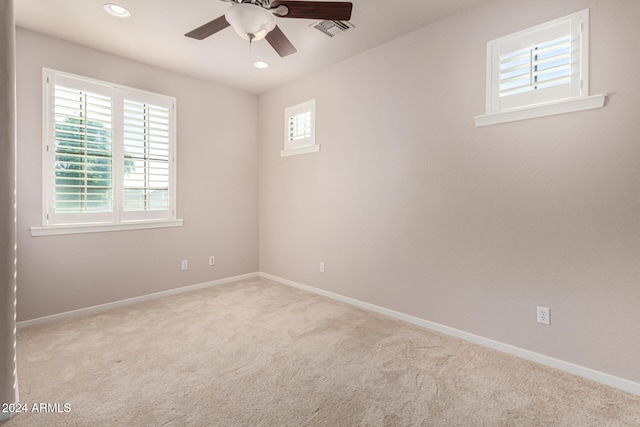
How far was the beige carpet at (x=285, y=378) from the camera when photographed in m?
1.81

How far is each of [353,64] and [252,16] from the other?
76.8 inches

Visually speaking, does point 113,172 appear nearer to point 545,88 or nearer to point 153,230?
point 153,230

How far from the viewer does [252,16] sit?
74.5 inches

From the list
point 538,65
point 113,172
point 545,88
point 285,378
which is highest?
point 538,65

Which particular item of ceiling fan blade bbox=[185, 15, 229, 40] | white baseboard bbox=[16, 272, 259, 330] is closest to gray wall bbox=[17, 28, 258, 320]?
white baseboard bbox=[16, 272, 259, 330]

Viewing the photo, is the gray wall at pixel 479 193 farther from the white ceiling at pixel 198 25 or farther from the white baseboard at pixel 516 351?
the white ceiling at pixel 198 25

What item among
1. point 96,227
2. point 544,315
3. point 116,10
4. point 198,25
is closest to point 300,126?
point 198,25

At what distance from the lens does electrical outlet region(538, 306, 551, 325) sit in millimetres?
2352

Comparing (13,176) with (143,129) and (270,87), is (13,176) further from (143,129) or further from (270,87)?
(270,87)

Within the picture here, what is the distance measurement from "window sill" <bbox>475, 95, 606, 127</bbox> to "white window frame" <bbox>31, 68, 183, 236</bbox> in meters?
3.60

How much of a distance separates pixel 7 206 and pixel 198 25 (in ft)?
7.17

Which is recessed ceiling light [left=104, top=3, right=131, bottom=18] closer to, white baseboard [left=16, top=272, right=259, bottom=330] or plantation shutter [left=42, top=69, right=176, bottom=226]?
plantation shutter [left=42, top=69, right=176, bottom=226]

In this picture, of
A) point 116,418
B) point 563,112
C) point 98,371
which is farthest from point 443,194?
point 98,371

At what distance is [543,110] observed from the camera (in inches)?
91.0
